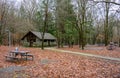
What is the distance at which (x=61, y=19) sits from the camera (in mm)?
35750

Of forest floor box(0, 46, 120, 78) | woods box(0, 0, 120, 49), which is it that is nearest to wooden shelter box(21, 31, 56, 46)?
woods box(0, 0, 120, 49)

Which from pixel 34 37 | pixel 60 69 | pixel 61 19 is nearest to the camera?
pixel 60 69

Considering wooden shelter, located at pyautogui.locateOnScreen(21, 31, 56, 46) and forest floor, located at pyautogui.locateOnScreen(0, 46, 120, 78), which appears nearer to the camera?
forest floor, located at pyautogui.locateOnScreen(0, 46, 120, 78)

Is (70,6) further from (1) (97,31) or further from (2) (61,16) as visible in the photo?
(1) (97,31)

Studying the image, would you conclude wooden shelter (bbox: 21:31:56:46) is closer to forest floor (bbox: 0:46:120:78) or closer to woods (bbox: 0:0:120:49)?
woods (bbox: 0:0:120:49)

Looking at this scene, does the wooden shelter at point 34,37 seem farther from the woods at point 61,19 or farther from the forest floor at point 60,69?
the forest floor at point 60,69

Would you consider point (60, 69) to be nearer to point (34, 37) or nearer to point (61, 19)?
point (61, 19)

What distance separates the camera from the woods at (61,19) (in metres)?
29.7

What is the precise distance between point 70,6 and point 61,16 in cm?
295

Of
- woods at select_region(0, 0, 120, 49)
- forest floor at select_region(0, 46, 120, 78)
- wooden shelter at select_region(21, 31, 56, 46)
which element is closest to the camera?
forest floor at select_region(0, 46, 120, 78)

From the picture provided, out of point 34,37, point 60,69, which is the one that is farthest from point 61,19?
point 60,69

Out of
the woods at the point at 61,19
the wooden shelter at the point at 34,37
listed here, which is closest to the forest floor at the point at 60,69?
the woods at the point at 61,19

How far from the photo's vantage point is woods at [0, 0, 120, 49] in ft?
97.6

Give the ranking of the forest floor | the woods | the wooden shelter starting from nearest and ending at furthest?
1. the forest floor
2. the woods
3. the wooden shelter
